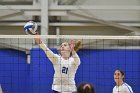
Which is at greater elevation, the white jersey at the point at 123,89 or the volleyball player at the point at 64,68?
the volleyball player at the point at 64,68

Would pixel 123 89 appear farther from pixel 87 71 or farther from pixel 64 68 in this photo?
pixel 87 71

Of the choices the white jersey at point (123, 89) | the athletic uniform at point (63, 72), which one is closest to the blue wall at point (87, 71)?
the white jersey at point (123, 89)

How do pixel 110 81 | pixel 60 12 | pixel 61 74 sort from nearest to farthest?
1. pixel 61 74
2. pixel 110 81
3. pixel 60 12

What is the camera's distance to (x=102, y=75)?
6.30 m

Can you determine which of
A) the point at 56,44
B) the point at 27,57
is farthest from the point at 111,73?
the point at 27,57

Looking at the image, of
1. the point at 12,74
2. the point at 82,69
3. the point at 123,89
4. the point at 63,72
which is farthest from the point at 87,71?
the point at 63,72

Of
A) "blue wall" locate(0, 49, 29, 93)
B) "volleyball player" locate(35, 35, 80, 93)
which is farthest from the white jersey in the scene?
"blue wall" locate(0, 49, 29, 93)

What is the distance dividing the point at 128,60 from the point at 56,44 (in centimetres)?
146

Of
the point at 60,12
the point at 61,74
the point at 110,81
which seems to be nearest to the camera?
the point at 61,74

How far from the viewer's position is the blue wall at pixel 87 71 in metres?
6.18

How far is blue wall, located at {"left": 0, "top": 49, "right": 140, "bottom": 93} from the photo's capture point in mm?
6180

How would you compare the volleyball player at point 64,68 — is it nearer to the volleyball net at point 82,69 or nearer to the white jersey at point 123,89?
the white jersey at point 123,89

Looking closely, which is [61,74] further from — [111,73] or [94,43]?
[94,43]

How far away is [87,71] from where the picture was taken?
6293 millimetres
